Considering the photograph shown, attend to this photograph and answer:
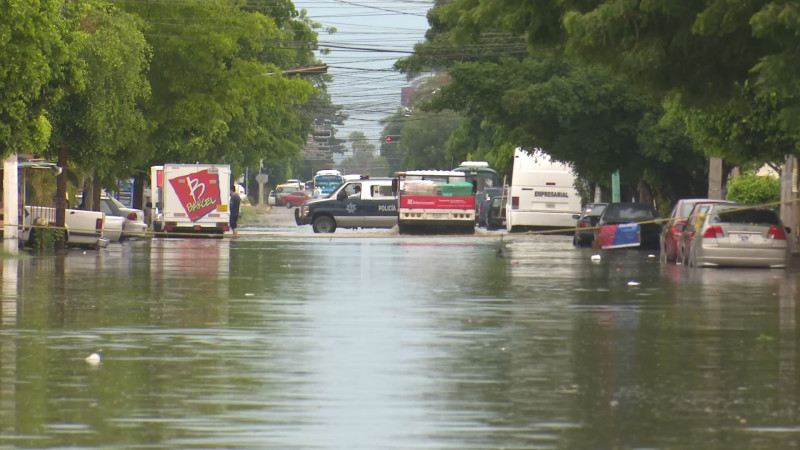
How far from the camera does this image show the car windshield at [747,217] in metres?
30.3

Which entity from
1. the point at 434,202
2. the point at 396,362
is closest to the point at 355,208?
the point at 434,202

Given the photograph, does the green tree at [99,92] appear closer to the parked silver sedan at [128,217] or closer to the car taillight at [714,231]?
the parked silver sedan at [128,217]

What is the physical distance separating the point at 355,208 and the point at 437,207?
21.4 ft

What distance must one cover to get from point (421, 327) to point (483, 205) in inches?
2268

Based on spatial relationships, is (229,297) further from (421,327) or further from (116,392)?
(116,392)

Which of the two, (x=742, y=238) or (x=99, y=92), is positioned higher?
(x=99, y=92)

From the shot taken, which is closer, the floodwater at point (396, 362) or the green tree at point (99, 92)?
the floodwater at point (396, 362)

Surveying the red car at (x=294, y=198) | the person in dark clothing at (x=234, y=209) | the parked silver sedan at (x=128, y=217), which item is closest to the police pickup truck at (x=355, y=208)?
the person in dark clothing at (x=234, y=209)

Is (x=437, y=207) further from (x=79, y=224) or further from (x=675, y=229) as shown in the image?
(x=675, y=229)

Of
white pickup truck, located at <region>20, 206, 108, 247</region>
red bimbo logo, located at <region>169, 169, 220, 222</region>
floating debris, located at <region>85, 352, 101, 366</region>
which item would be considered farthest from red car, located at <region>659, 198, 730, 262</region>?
floating debris, located at <region>85, 352, 101, 366</region>

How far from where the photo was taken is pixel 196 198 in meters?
50.9

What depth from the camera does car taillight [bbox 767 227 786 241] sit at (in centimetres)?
3017

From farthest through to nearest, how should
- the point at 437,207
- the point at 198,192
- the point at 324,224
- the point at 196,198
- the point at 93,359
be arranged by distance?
the point at 324,224, the point at 437,207, the point at 196,198, the point at 198,192, the point at 93,359

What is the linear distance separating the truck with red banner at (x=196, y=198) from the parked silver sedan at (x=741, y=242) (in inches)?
919
